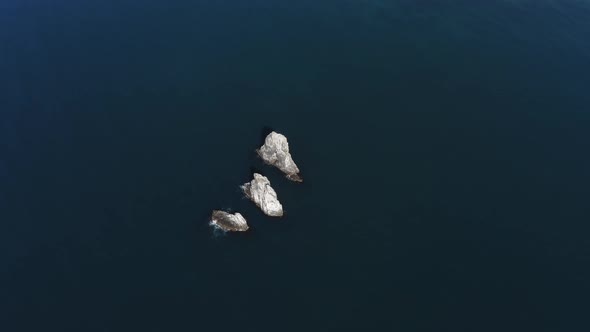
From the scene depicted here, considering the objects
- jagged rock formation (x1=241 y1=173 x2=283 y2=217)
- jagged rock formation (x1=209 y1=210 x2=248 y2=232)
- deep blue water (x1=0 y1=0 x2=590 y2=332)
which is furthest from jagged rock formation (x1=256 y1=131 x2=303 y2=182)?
jagged rock formation (x1=209 y1=210 x2=248 y2=232)

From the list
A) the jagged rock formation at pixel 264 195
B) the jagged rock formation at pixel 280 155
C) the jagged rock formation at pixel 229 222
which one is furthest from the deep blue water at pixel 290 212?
the jagged rock formation at pixel 280 155

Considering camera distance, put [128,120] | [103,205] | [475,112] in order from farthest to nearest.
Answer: [475,112]
[128,120]
[103,205]

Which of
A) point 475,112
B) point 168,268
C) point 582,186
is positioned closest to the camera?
point 168,268

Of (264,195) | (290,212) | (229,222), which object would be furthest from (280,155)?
(229,222)

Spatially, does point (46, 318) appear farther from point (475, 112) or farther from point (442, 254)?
point (475, 112)

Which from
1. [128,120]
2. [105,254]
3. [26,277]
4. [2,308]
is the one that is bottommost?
[2,308]

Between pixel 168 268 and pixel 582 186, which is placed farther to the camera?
pixel 582 186

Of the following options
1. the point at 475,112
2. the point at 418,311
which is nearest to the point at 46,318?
the point at 418,311

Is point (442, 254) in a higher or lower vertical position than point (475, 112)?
lower
